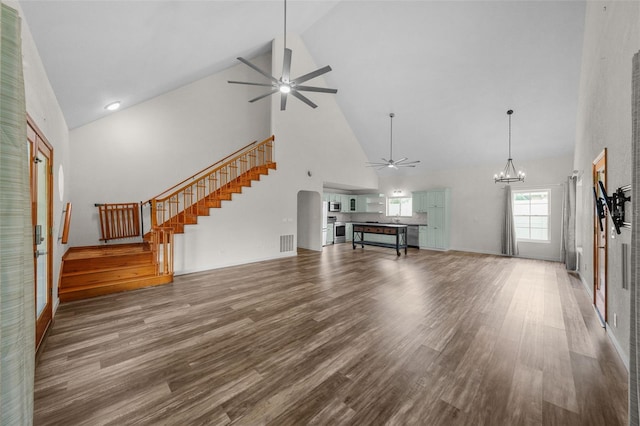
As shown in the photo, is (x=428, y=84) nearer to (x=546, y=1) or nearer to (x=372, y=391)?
(x=546, y=1)

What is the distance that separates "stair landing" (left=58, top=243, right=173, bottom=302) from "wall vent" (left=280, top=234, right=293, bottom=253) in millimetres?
2887

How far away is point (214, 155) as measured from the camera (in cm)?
712

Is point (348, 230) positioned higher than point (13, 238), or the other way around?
point (13, 238)

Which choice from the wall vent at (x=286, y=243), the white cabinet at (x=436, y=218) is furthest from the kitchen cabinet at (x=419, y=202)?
the wall vent at (x=286, y=243)

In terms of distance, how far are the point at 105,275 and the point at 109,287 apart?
25cm

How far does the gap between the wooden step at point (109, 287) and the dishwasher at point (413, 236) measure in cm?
781

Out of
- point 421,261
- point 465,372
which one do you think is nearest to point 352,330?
point 465,372

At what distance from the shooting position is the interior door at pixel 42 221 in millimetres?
2381

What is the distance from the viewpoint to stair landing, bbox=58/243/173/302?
3.72 metres

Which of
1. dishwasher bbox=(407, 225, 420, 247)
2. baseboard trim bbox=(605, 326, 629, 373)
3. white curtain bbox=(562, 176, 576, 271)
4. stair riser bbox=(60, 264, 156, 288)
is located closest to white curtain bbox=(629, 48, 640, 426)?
baseboard trim bbox=(605, 326, 629, 373)

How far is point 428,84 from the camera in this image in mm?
6195

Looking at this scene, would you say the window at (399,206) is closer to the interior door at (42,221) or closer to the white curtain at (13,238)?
Answer: the interior door at (42,221)

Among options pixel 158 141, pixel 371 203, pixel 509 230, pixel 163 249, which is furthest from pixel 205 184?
pixel 509 230

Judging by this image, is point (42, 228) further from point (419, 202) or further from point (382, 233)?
point (419, 202)
